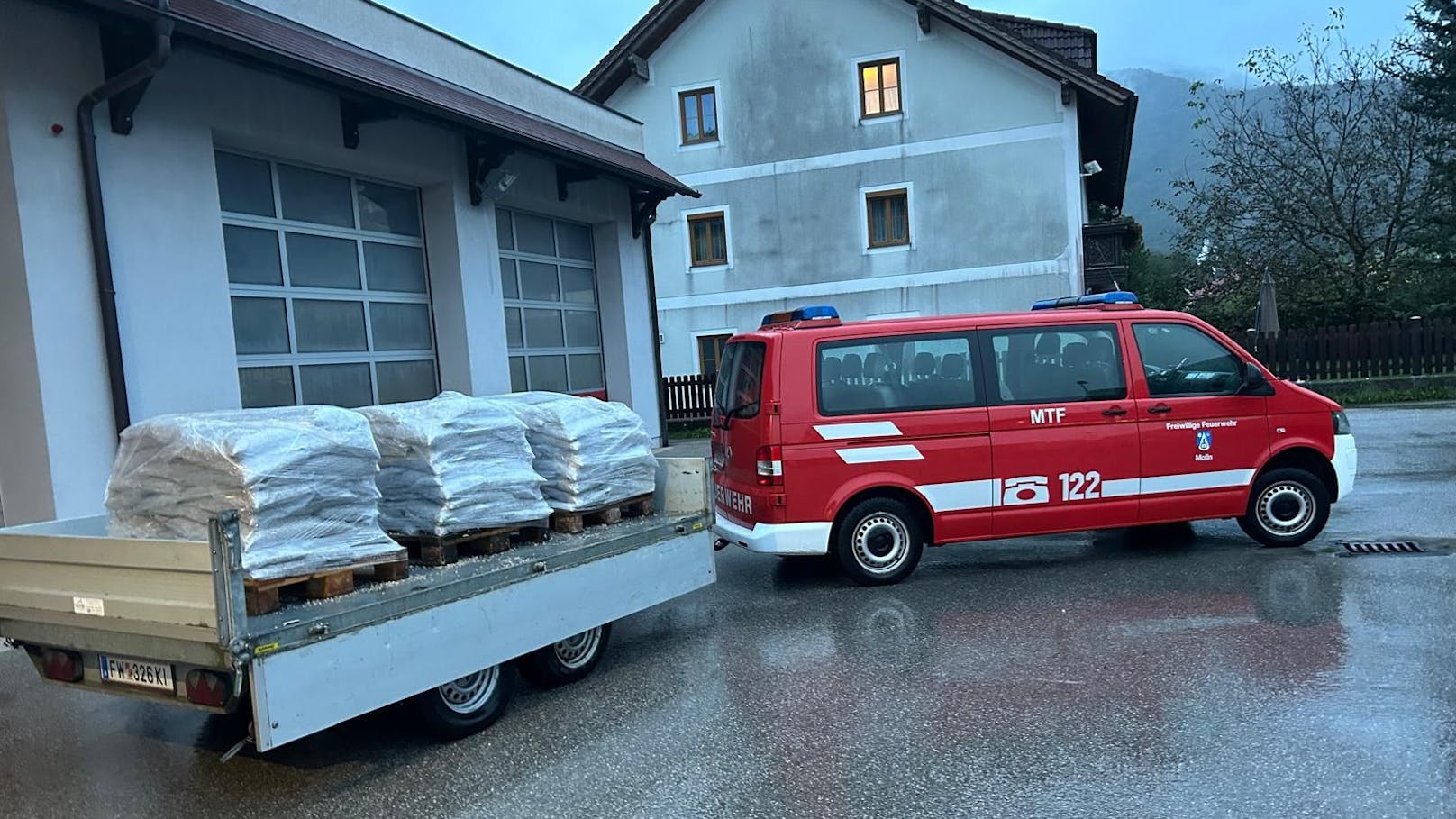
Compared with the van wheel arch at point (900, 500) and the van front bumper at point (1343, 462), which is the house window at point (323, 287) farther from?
the van front bumper at point (1343, 462)

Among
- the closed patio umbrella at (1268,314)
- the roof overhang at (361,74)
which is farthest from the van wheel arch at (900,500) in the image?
the closed patio umbrella at (1268,314)

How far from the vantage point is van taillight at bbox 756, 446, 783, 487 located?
6.79 m

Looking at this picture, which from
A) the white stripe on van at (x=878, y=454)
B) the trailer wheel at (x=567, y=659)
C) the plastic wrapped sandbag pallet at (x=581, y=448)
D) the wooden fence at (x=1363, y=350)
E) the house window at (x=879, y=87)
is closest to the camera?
the trailer wheel at (x=567, y=659)

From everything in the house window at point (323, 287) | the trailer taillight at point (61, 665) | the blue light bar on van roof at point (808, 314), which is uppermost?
the house window at point (323, 287)

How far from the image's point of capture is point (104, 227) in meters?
6.85

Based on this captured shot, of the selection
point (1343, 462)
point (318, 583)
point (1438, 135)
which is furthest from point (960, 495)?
point (1438, 135)

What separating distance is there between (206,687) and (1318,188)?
Result: 32611mm

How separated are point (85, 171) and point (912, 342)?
594 cm

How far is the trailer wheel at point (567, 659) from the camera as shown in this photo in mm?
5188

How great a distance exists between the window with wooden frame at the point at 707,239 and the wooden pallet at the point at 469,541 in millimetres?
20366

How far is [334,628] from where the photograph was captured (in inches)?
152

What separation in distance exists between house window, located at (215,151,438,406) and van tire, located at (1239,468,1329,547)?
7.98 m

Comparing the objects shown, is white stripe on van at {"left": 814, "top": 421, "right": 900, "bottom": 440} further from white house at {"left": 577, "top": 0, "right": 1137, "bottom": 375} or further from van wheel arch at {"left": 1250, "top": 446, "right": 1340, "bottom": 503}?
white house at {"left": 577, "top": 0, "right": 1137, "bottom": 375}

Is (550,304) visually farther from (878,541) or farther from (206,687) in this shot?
(206,687)
